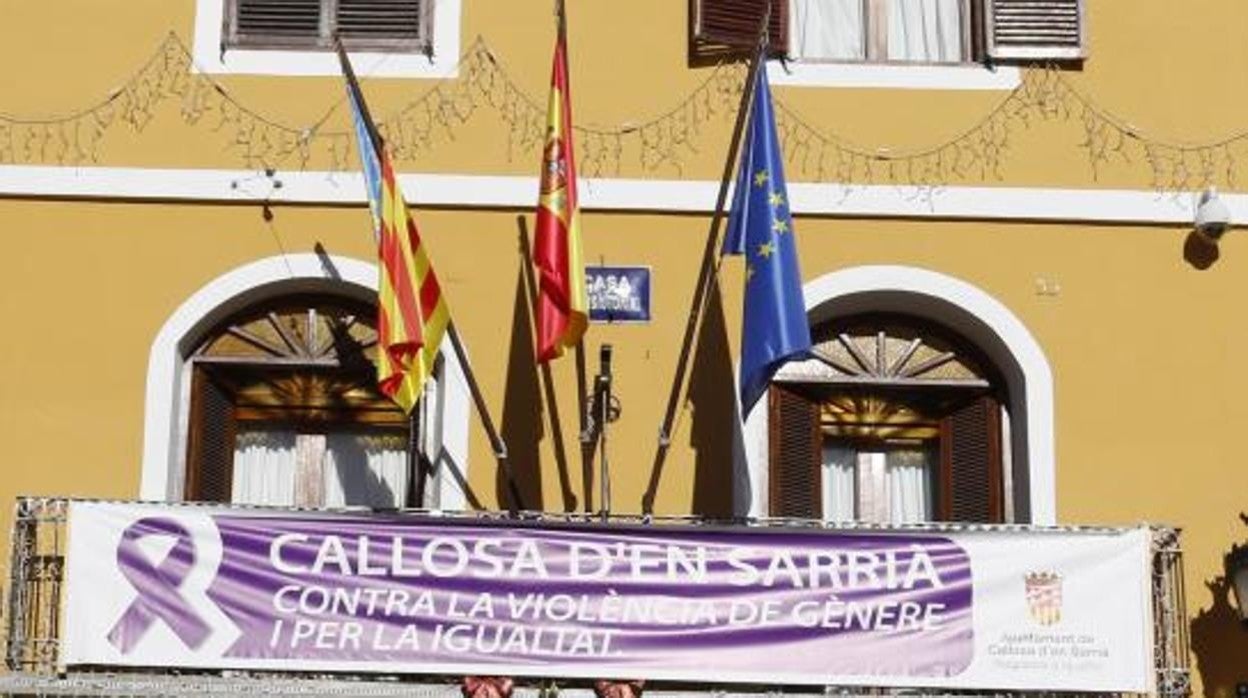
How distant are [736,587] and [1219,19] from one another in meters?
4.85

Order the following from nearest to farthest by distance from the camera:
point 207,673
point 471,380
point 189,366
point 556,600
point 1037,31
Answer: point 207,673 → point 556,600 → point 471,380 → point 189,366 → point 1037,31

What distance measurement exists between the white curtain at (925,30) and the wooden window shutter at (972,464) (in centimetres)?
218

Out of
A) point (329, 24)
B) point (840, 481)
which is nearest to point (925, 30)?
point (840, 481)

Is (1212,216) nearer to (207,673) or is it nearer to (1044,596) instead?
(1044,596)

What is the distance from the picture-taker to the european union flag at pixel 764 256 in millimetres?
11945

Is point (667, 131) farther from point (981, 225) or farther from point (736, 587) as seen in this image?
point (736, 587)

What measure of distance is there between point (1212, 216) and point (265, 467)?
581 cm

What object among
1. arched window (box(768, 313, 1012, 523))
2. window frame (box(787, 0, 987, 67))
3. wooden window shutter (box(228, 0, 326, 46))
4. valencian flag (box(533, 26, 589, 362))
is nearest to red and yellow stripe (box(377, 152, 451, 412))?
valencian flag (box(533, 26, 589, 362))

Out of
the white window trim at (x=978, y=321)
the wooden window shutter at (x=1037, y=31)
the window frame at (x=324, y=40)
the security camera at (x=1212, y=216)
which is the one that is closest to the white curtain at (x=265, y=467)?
the window frame at (x=324, y=40)

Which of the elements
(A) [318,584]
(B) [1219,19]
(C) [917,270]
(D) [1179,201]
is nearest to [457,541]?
(A) [318,584]

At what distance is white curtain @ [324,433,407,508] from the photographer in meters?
13.4

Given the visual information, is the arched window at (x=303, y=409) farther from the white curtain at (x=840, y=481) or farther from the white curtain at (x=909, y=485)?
the white curtain at (x=909, y=485)

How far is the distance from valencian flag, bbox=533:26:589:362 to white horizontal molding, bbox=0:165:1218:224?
80 centimetres

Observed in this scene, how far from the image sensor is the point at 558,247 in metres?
12.2
